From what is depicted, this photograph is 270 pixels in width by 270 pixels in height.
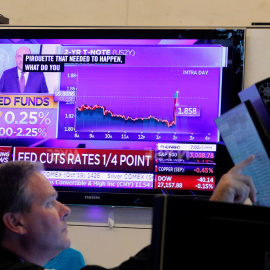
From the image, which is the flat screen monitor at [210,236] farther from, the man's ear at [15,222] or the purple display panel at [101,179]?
the purple display panel at [101,179]

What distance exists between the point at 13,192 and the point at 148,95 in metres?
1.69

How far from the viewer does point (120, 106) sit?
378 centimetres

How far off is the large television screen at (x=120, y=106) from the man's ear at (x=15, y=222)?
153cm

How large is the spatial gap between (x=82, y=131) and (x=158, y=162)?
19.6 inches

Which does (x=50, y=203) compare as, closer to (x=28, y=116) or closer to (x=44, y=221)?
(x=44, y=221)

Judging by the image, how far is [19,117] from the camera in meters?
3.87

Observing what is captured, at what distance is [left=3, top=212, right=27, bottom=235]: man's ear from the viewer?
7.11 feet

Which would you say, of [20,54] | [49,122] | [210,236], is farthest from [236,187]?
[20,54]

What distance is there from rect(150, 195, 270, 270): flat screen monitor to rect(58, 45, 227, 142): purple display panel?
230cm

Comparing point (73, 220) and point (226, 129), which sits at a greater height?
point (226, 129)

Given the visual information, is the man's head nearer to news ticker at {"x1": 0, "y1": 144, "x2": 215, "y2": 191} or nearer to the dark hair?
the dark hair

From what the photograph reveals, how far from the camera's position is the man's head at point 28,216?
2176 millimetres
